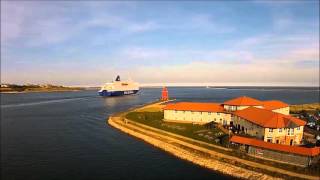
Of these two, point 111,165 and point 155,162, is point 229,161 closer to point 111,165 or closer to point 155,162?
point 155,162

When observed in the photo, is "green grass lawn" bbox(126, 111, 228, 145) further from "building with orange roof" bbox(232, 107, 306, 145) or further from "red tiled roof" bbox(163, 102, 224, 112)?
"building with orange roof" bbox(232, 107, 306, 145)

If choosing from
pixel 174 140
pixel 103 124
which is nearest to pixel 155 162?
pixel 174 140

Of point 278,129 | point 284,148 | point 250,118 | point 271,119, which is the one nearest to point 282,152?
point 284,148

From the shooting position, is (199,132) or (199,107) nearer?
(199,132)

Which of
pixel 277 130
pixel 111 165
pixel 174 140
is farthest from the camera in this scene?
pixel 174 140

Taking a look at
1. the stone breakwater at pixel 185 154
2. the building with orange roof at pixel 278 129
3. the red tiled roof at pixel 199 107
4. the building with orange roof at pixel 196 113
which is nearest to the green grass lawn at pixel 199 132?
the stone breakwater at pixel 185 154

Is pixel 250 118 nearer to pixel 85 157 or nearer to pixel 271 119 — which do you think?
pixel 271 119
